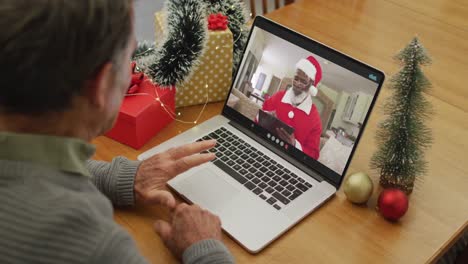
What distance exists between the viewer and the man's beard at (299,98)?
112cm

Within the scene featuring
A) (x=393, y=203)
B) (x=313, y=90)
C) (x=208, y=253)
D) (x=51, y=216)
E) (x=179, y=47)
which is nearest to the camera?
(x=51, y=216)

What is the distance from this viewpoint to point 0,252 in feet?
2.12

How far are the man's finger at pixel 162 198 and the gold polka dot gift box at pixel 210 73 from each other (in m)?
0.33

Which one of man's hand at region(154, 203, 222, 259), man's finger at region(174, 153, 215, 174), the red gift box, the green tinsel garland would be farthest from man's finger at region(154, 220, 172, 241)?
the green tinsel garland

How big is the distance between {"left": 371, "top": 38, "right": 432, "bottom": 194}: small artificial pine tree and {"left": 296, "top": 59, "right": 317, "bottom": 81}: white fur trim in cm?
16

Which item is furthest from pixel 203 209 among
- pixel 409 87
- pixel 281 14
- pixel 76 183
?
pixel 281 14

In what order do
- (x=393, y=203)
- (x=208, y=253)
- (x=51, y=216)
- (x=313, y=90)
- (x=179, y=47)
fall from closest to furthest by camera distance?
(x=51, y=216)
(x=208, y=253)
(x=393, y=203)
(x=313, y=90)
(x=179, y=47)

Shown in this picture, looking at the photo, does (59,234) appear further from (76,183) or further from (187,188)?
(187,188)

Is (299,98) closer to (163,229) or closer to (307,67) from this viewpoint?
(307,67)

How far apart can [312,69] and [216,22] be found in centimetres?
30

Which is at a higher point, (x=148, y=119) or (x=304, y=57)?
(x=304, y=57)

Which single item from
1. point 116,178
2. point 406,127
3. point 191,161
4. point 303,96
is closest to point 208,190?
point 191,161

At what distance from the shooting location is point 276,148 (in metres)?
1.17

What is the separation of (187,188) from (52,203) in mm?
442
